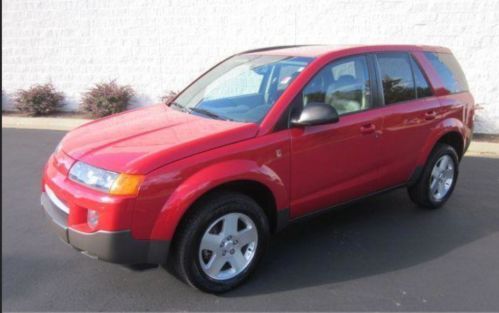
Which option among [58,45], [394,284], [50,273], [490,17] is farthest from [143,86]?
[394,284]

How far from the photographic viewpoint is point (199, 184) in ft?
10.4

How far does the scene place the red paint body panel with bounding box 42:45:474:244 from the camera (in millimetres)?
3078

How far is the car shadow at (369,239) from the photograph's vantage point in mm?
3771

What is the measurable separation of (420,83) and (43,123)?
821cm

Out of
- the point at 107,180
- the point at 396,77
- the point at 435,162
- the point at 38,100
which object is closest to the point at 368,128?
the point at 396,77

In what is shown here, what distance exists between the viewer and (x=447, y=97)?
5.07 meters

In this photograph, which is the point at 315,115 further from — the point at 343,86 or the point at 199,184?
the point at 199,184

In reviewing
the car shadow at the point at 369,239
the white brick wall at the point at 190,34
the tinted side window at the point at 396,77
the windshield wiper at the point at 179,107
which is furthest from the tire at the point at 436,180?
the white brick wall at the point at 190,34

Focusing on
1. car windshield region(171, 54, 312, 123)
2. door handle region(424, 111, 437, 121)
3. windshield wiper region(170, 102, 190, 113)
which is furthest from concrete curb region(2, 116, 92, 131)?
door handle region(424, 111, 437, 121)

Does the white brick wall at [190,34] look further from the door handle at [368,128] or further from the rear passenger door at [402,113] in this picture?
the door handle at [368,128]

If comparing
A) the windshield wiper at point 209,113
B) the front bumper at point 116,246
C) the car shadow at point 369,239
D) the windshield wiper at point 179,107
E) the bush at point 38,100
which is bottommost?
the car shadow at point 369,239

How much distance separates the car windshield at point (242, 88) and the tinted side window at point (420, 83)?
4.57 feet

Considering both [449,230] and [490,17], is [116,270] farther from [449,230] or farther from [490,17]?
[490,17]

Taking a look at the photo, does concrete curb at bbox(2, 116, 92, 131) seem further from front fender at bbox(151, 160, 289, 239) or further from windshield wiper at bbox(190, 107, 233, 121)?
front fender at bbox(151, 160, 289, 239)
